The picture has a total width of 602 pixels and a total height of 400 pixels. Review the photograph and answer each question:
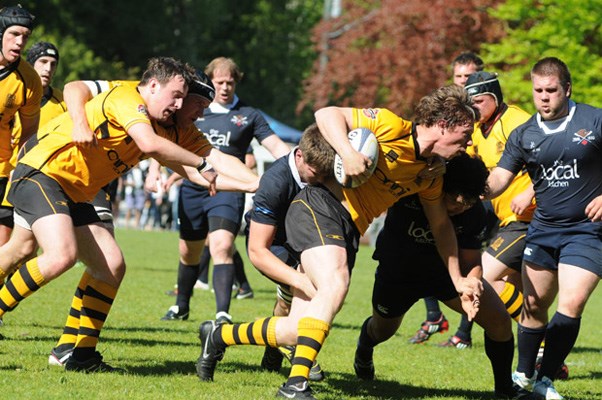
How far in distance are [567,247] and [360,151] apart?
6.78 ft

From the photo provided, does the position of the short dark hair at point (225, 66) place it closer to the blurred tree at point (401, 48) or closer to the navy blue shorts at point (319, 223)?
the navy blue shorts at point (319, 223)

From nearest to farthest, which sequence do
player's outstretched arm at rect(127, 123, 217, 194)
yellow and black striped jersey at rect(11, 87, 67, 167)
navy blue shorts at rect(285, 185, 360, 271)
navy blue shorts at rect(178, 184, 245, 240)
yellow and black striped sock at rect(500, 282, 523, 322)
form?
navy blue shorts at rect(285, 185, 360, 271)
player's outstretched arm at rect(127, 123, 217, 194)
yellow and black striped sock at rect(500, 282, 523, 322)
yellow and black striped jersey at rect(11, 87, 67, 167)
navy blue shorts at rect(178, 184, 245, 240)

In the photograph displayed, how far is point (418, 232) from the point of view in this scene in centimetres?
710

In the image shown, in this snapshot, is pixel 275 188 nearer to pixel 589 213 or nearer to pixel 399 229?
pixel 399 229

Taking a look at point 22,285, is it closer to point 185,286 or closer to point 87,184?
point 87,184

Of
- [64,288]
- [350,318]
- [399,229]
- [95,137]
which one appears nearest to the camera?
[95,137]

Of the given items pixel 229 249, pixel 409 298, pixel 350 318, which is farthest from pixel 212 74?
pixel 409 298

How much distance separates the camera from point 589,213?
7.04m

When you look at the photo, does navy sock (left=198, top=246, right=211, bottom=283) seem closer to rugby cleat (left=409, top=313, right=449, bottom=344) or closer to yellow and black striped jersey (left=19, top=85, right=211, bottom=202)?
rugby cleat (left=409, top=313, right=449, bottom=344)

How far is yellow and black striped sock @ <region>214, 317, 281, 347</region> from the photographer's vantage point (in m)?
6.56

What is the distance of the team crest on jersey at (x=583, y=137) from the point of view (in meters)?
7.15

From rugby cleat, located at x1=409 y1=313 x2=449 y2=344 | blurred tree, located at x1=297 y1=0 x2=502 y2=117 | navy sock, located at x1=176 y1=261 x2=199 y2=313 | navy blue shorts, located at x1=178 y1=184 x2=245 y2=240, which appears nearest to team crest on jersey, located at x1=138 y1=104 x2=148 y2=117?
navy blue shorts, located at x1=178 y1=184 x2=245 y2=240

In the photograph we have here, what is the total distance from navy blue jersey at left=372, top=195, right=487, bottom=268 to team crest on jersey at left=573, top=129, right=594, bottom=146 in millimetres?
824

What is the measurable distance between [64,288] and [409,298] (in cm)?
742
